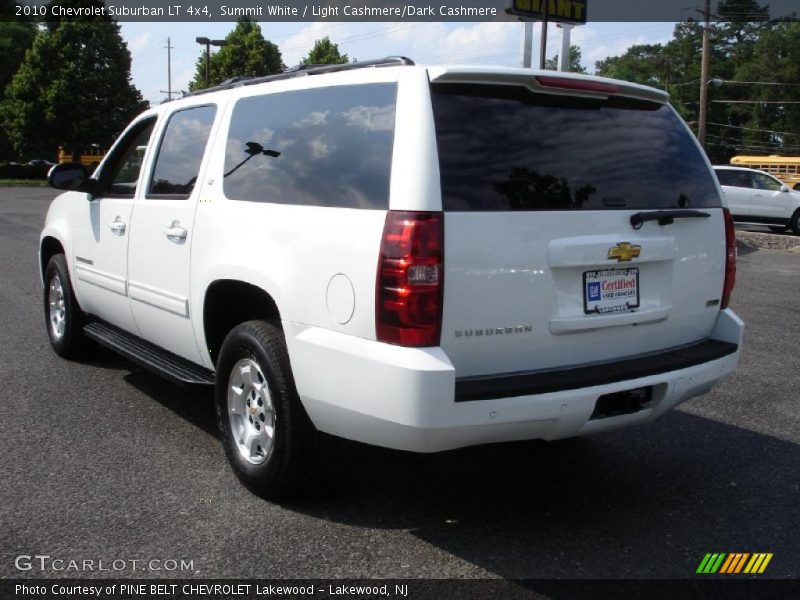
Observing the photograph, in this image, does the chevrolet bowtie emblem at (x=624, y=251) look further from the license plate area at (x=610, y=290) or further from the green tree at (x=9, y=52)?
the green tree at (x=9, y=52)

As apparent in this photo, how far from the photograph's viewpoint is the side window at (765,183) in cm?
2216

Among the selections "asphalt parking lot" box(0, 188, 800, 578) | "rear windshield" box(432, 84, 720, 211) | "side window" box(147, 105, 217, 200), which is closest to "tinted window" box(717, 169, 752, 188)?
"asphalt parking lot" box(0, 188, 800, 578)

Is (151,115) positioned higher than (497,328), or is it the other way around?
(151,115)

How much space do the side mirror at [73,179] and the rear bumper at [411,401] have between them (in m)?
2.80

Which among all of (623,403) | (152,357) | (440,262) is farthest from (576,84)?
(152,357)

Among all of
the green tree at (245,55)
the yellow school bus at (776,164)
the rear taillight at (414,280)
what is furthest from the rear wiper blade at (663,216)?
the green tree at (245,55)

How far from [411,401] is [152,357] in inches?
90.8

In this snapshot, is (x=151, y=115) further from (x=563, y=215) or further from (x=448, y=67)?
(x=563, y=215)

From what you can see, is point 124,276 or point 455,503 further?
point 124,276

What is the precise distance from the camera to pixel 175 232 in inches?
174

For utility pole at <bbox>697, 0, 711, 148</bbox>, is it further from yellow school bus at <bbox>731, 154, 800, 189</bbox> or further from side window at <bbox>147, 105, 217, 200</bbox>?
side window at <bbox>147, 105, 217, 200</bbox>

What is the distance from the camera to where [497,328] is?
3.23m

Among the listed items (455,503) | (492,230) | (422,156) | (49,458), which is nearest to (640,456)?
(455,503)

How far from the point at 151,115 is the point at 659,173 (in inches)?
129
